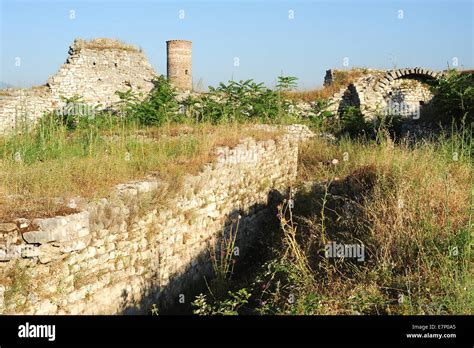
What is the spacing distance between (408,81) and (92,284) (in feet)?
49.3

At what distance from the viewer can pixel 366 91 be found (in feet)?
53.5

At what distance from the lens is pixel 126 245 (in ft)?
15.2

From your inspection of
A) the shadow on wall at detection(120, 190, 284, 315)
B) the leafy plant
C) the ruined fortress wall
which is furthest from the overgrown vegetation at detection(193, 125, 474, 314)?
the ruined fortress wall

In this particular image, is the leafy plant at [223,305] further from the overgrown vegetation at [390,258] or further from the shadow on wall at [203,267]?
the shadow on wall at [203,267]

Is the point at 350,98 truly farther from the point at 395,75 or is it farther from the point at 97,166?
the point at 97,166

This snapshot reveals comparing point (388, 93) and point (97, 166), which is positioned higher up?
point (388, 93)

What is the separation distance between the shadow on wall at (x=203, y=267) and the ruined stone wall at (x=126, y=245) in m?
0.02

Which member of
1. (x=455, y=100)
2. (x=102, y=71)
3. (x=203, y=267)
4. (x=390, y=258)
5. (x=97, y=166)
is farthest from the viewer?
(x=102, y=71)

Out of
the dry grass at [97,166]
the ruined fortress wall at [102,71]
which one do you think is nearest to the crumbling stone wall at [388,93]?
the ruined fortress wall at [102,71]

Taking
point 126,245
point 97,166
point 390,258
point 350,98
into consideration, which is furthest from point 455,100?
point 126,245

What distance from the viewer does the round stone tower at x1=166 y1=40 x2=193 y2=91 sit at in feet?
68.1

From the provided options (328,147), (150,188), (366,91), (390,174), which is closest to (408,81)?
(366,91)

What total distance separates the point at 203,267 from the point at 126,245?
72.6 inches
